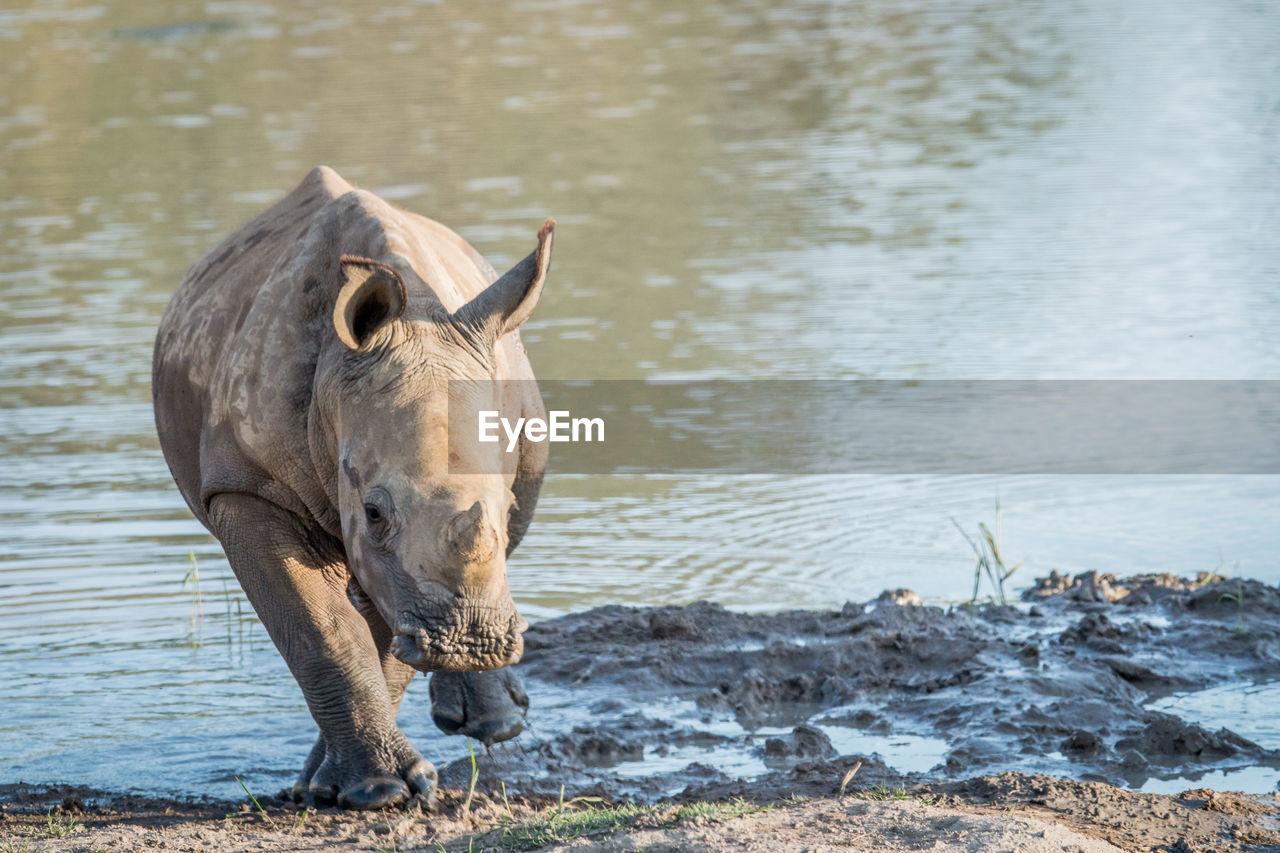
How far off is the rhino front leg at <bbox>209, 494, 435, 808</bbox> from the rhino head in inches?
17.6

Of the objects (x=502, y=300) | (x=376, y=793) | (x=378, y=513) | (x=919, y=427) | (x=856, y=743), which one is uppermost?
(x=502, y=300)

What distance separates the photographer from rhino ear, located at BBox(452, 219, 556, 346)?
584 centimetres

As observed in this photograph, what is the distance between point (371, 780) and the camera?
6.27 metres

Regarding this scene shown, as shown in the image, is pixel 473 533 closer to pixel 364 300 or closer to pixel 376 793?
pixel 364 300

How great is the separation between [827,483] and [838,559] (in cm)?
122

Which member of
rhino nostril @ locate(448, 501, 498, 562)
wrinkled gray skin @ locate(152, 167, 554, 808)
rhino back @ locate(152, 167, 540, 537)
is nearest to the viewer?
rhino nostril @ locate(448, 501, 498, 562)

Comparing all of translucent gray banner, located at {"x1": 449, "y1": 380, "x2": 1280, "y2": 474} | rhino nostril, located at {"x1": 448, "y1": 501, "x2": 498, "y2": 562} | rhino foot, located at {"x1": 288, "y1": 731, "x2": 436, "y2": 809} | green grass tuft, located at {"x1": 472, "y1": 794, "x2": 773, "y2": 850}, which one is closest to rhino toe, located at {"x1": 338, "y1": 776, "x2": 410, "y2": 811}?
rhino foot, located at {"x1": 288, "y1": 731, "x2": 436, "y2": 809}

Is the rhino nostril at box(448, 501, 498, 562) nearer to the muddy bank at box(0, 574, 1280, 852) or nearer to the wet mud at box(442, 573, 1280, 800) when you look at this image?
the muddy bank at box(0, 574, 1280, 852)

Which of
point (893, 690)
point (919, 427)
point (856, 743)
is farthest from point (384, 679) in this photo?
point (919, 427)

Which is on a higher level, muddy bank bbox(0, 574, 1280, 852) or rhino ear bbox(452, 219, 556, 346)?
rhino ear bbox(452, 219, 556, 346)

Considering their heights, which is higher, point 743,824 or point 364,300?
point 364,300

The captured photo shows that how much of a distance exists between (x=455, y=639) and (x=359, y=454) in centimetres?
66

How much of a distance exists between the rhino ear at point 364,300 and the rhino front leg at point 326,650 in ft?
3.19

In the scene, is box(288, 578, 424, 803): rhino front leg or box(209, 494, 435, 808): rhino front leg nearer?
box(209, 494, 435, 808): rhino front leg
